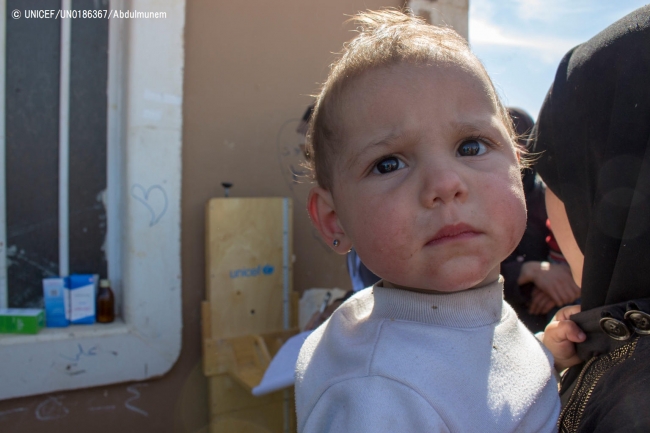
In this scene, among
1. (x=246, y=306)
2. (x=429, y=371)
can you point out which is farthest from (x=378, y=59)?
(x=246, y=306)

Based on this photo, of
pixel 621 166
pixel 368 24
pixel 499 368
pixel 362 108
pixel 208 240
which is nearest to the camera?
pixel 621 166

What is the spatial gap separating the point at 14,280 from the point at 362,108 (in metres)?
2.60

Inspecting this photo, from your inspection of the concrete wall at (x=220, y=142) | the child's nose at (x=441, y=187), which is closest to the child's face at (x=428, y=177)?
the child's nose at (x=441, y=187)

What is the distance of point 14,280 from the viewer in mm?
2770

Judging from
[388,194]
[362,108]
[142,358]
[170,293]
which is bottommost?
[142,358]

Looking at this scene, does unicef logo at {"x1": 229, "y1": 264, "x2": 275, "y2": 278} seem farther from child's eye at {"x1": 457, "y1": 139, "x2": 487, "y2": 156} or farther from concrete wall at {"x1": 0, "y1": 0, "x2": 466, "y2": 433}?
child's eye at {"x1": 457, "y1": 139, "x2": 487, "y2": 156}

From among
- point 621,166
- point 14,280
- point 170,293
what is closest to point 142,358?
point 170,293

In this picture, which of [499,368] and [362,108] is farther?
[362,108]

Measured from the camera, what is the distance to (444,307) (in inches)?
38.9

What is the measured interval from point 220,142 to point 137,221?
0.73 meters

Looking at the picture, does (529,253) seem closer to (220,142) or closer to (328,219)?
(328,219)

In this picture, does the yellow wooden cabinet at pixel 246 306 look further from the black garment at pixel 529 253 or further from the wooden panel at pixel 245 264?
the black garment at pixel 529 253

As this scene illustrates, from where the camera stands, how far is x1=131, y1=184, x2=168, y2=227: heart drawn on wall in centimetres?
281

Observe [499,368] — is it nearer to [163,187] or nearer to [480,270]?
[480,270]
